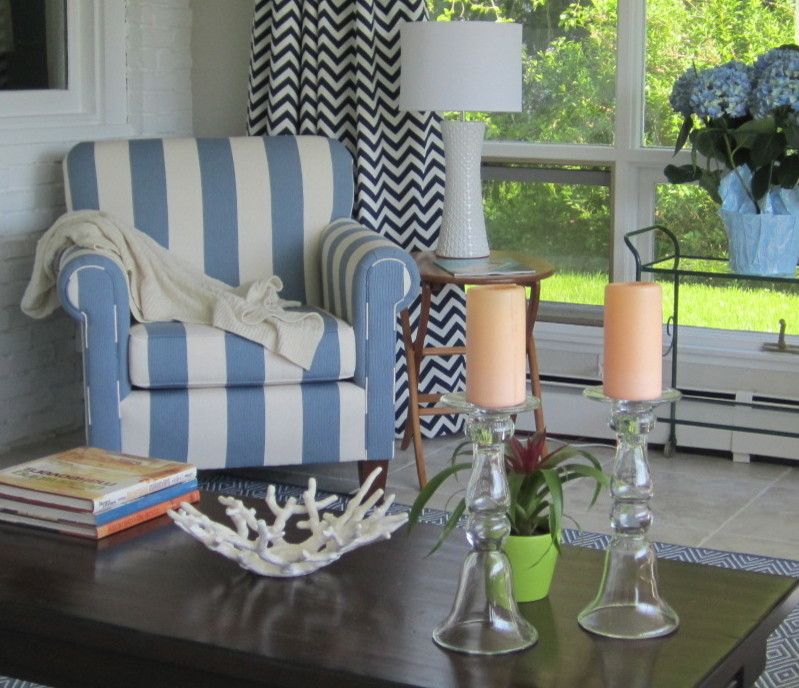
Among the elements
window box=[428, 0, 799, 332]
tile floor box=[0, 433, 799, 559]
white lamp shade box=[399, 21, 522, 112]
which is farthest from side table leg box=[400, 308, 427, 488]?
window box=[428, 0, 799, 332]

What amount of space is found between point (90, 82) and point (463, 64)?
4.54ft

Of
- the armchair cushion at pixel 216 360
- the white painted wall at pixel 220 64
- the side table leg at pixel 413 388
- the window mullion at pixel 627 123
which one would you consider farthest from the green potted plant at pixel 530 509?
the white painted wall at pixel 220 64

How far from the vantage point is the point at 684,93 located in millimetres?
3615

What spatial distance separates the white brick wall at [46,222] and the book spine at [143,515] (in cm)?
197

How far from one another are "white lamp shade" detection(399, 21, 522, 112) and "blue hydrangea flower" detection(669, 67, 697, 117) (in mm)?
452

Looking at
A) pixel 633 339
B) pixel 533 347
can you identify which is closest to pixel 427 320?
pixel 533 347

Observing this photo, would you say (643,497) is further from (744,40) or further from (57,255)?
(744,40)

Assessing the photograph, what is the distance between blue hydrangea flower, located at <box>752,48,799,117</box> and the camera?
3359 mm

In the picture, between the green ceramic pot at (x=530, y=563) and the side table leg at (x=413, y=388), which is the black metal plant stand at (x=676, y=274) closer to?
the side table leg at (x=413, y=388)

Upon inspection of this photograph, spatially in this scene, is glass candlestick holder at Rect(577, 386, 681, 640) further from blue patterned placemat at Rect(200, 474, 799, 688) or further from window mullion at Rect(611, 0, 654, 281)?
window mullion at Rect(611, 0, 654, 281)

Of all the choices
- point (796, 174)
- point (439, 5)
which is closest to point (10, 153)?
point (439, 5)

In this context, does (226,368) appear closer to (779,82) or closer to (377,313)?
(377,313)

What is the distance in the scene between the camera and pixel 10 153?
3891mm

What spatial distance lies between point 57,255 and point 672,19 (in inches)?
75.2
